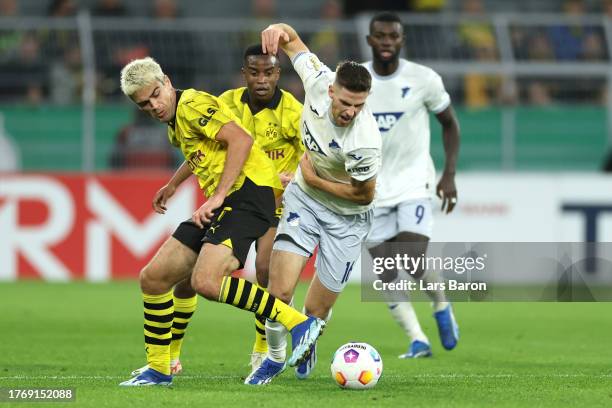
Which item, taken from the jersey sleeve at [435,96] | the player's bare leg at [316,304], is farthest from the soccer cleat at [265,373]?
the jersey sleeve at [435,96]

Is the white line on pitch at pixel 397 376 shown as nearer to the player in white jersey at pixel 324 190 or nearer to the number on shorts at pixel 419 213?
the player in white jersey at pixel 324 190

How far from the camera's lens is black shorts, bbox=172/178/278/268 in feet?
25.4

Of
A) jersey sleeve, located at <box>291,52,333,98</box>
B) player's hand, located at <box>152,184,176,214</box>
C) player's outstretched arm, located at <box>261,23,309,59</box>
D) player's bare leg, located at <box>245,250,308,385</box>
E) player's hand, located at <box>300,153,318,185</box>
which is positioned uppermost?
player's outstretched arm, located at <box>261,23,309,59</box>

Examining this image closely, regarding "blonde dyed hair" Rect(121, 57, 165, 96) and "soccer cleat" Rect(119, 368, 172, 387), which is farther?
"soccer cleat" Rect(119, 368, 172, 387)

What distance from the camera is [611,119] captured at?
58.2ft

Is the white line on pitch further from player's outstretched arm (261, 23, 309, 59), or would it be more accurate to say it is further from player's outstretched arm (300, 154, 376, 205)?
player's outstretched arm (261, 23, 309, 59)

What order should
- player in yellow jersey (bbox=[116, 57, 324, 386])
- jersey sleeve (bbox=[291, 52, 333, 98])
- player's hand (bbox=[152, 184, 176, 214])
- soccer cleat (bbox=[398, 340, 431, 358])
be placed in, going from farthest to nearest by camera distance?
soccer cleat (bbox=[398, 340, 431, 358]), player's hand (bbox=[152, 184, 176, 214]), jersey sleeve (bbox=[291, 52, 333, 98]), player in yellow jersey (bbox=[116, 57, 324, 386])

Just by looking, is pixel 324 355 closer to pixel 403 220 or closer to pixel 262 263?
pixel 403 220

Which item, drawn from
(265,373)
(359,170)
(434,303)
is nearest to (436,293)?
(434,303)

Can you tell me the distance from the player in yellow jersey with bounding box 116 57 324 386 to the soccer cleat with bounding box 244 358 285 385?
0.50 meters

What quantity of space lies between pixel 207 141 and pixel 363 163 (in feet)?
3.33

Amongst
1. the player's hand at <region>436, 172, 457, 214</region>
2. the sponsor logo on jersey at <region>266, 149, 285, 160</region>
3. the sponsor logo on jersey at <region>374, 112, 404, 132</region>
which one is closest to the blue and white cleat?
the player's hand at <region>436, 172, 457, 214</region>

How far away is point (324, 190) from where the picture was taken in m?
8.03

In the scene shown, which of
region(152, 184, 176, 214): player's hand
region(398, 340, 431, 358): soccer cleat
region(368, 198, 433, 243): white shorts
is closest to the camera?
region(152, 184, 176, 214): player's hand
